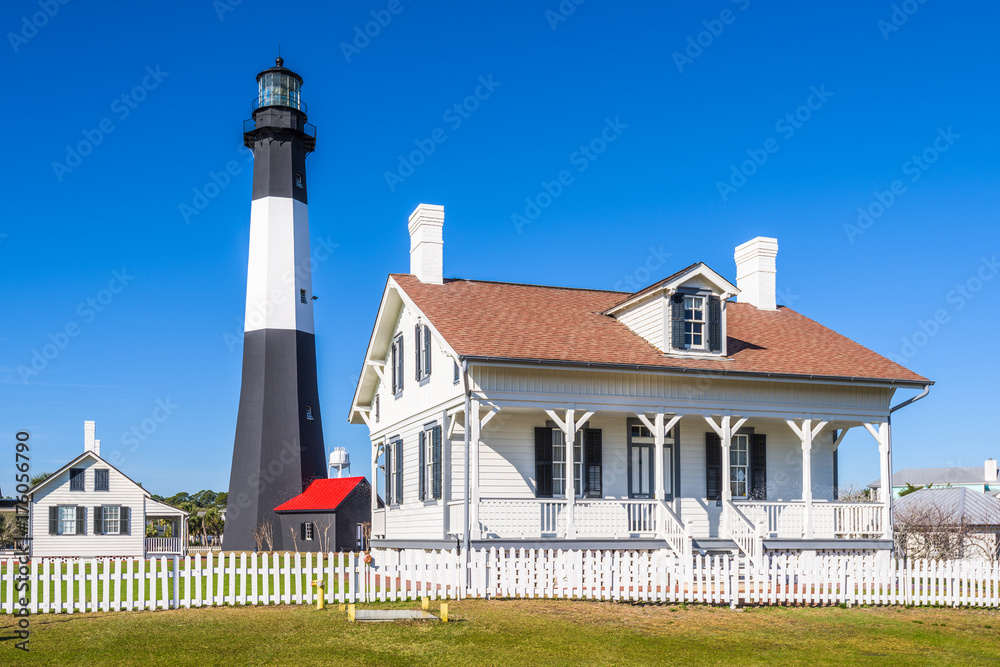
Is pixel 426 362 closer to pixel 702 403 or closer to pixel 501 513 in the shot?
pixel 501 513

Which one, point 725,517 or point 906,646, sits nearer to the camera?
point 906,646

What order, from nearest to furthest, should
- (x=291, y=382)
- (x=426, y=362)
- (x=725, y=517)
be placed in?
(x=725, y=517) → (x=426, y=362) → (x=291, y=382)

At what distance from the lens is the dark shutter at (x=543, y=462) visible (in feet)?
70.6

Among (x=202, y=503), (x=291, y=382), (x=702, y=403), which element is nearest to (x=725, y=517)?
(x=702, y=403)

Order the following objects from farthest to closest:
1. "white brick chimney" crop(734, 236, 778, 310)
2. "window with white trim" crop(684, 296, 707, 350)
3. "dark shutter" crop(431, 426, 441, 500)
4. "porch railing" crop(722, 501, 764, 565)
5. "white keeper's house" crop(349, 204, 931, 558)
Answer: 1. "white brick chimney" crop(734, 236, 778, 310)
2. "window with white trim" crop(684, 296, 707, 350)
3. "dark shutter" crop(431, 426, 441, 500)
4. "porch railing" crop(722, 501, 764, 565)
5. "white keeper's house" crop(349, 204, 931, 558)

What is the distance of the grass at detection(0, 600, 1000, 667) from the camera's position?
1188 centimetres

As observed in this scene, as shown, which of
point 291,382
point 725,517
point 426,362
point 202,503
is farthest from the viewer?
point 202,503

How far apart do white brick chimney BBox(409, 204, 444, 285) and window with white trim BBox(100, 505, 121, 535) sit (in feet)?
81.2

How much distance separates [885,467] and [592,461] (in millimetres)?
6469

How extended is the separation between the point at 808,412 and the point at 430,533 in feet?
27.6

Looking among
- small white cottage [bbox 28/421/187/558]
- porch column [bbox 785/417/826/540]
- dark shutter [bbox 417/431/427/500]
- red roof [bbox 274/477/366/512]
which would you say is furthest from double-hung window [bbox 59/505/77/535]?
porch column [bbox 785/417/826/540]

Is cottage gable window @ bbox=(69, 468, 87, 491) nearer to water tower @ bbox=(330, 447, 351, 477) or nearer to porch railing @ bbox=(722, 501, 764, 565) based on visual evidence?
water tower @ bbox=(330, 447, 351, 477)

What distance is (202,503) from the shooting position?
371 ft

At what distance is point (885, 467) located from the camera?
22.8 metres
